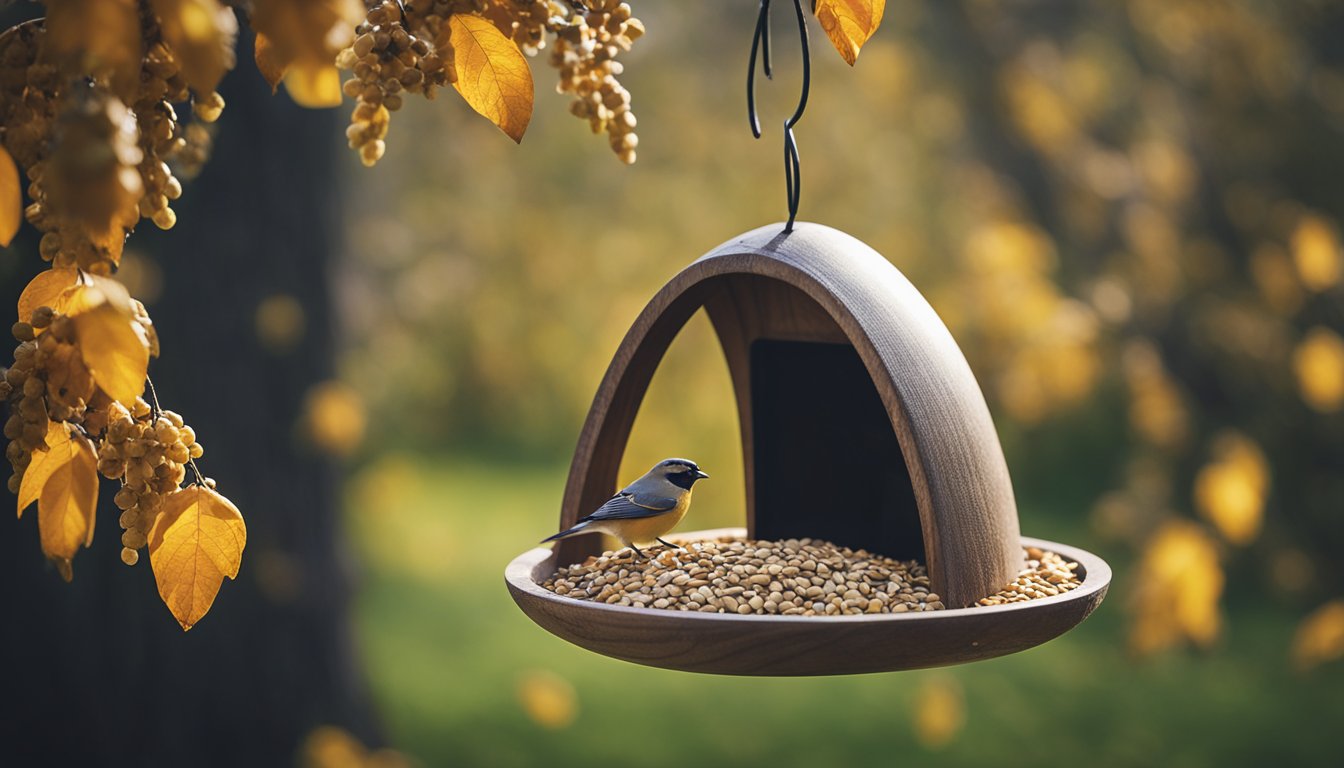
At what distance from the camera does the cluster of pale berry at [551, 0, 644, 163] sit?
1698 millimetres

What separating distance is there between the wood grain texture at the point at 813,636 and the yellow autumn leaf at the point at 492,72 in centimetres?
64

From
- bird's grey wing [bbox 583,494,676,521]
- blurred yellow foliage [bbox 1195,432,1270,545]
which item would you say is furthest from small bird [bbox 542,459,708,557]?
blurred yellow foliage [bbox 1195,432,1270,545]

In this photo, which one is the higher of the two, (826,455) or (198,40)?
(198,40)

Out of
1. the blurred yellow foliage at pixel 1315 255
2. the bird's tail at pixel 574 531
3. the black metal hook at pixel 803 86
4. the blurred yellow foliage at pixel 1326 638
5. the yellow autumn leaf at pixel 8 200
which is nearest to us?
the yellow autumn leaf at pixel 8 200

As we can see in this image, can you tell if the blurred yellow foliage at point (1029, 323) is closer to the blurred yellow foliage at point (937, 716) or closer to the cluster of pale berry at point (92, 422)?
the blurred yellow foliage at point (937, 716)

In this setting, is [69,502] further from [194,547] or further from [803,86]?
[803,86]

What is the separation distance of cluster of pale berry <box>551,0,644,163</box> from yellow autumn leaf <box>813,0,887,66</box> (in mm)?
299

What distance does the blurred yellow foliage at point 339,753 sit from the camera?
449 centimetres

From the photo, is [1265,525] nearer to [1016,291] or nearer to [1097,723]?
[1097,723]

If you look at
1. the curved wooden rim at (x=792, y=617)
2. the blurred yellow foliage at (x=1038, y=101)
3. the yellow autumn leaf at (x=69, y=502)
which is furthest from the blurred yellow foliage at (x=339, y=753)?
the blurred yellow foliage at (x=1038, y=101)

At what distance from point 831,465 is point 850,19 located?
111 cm

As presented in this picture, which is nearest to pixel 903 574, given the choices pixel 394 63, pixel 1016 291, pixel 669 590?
pixel 669 590

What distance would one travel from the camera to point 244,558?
4484mm

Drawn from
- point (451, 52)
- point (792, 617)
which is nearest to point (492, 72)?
point (451, 52)
